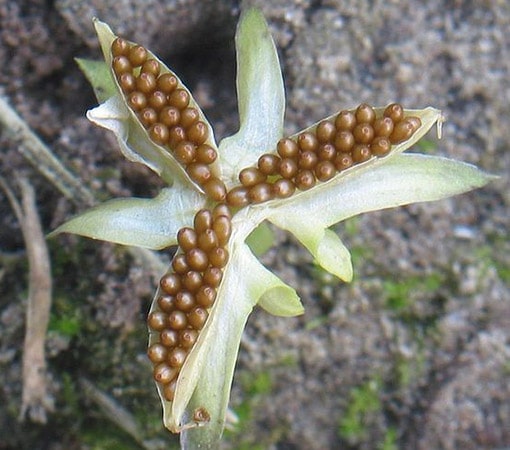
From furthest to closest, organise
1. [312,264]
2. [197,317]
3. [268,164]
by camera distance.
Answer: [312,264] < [268,164] < [197,317]

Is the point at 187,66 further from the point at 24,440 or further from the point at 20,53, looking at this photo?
the point at 24,440

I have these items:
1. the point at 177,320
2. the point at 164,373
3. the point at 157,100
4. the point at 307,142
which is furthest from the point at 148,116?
the point at 164,373

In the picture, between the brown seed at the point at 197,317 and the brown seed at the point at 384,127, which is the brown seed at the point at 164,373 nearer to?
the brown seed at the point at 197,317

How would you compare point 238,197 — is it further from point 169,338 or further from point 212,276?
point 169,338

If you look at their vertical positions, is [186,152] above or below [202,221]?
above

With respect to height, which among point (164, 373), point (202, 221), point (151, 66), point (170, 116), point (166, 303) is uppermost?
point (151, 66)

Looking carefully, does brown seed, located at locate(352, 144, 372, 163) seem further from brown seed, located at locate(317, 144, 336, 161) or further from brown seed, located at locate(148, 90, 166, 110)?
brown seed, located at locate(148, 90, 166, 110)

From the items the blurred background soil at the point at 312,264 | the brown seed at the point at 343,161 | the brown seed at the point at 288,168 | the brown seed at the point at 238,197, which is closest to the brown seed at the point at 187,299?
the brown seed at the point at 238,197

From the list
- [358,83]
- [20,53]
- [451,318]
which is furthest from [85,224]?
[451,318]
